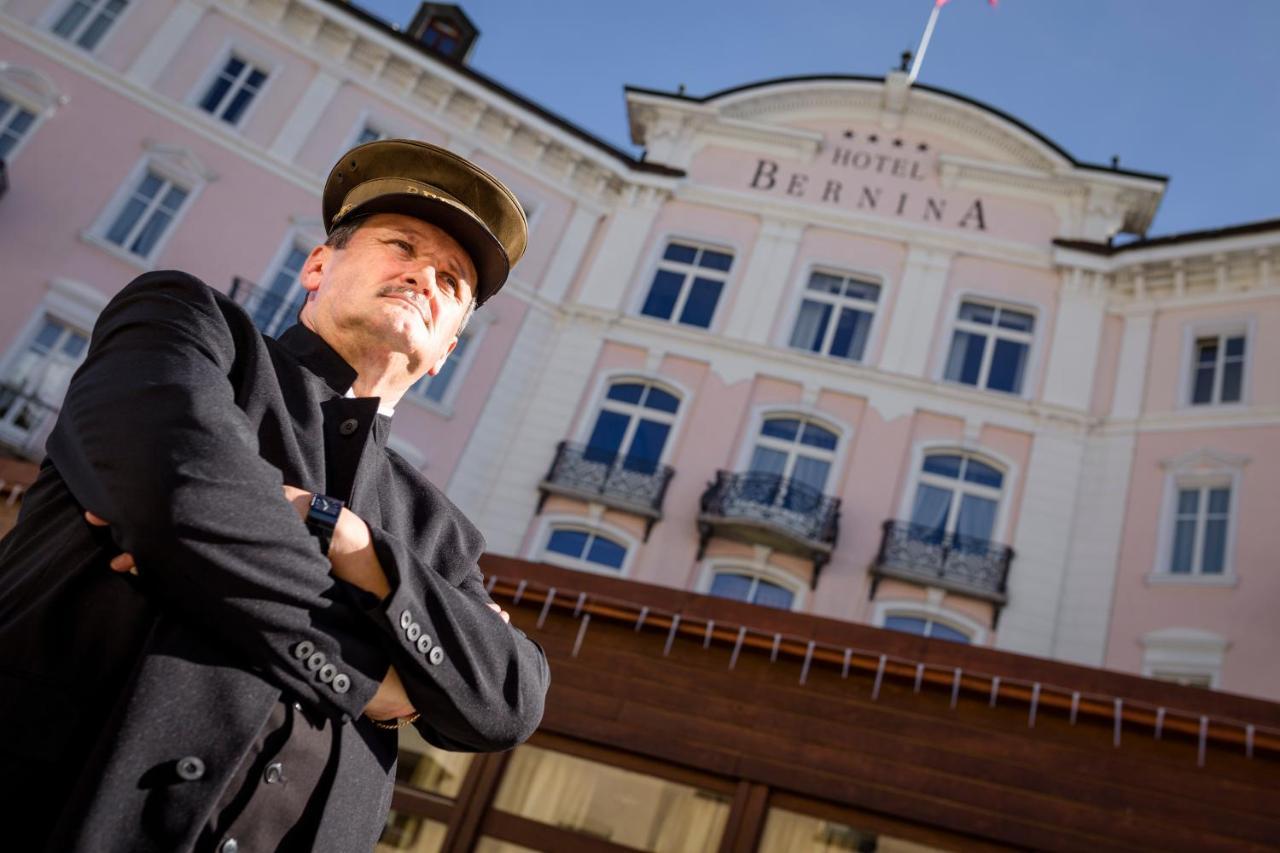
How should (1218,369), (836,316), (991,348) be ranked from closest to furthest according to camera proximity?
(1218,369)
(991,348)
(836,316)

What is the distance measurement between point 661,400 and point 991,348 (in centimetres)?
635

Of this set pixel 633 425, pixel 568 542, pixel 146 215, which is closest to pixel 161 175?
pixel 146 215

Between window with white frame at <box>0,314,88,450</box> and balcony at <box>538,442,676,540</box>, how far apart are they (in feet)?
26.7

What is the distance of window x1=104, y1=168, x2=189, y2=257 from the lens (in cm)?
1803

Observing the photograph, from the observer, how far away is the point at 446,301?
7.52ft

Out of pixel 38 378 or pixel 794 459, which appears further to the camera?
pixel 794 459

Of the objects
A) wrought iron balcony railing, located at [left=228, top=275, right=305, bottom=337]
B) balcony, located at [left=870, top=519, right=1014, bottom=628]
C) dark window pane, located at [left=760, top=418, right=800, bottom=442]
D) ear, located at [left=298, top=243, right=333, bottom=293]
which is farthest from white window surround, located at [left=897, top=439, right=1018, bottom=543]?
ear, located at [left=298, top=243, right=333, bottom=293]

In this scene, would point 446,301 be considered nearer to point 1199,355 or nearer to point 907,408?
point 907,408

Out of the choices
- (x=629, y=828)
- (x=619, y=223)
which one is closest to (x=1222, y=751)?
(x=629, y=828)

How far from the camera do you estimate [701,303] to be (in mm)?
19969

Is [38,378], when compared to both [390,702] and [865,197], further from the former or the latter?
[390,702]

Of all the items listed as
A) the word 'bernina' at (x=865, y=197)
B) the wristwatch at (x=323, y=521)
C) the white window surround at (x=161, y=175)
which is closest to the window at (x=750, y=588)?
the word 'bernina' at (x=865, y=197)

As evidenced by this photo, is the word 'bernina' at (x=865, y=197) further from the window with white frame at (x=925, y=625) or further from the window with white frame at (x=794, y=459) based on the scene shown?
the window with white frame at (x=925, y=625)

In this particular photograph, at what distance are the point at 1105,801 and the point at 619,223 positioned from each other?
16048 millimetres
